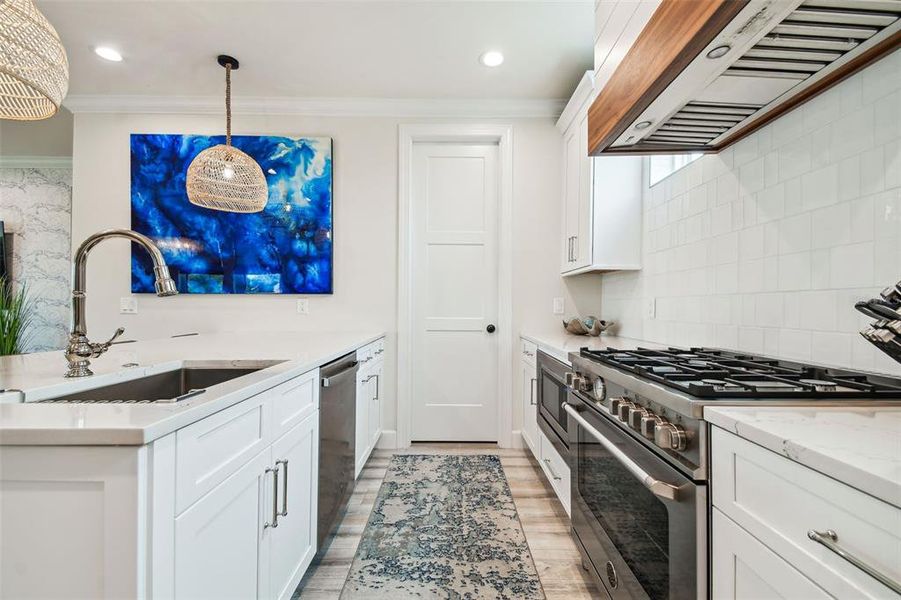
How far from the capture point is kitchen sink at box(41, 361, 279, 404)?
1.29m

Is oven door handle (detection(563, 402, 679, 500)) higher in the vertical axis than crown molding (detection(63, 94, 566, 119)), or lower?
lower

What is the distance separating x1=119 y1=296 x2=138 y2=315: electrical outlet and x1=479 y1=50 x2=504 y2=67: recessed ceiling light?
3.08 meters

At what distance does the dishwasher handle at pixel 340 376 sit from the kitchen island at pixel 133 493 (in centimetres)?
51

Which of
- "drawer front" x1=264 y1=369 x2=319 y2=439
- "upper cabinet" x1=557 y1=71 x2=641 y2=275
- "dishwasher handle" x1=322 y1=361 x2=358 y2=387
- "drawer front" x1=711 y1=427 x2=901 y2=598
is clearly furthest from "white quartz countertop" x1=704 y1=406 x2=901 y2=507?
"upper cabinet" x1=557 y1=71 x2=641 y2=275

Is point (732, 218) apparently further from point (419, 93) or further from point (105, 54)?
point (105, 54)

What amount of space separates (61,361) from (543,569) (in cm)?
195

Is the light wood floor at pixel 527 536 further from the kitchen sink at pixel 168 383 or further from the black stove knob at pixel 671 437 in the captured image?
the black stove knob at pixel 671 437

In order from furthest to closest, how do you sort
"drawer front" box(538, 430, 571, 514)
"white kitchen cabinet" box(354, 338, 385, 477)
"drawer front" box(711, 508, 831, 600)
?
1. "white kitchen cabinet" box(354, 338, 385, 477)
2. "drawer front" box(538, 430, 571, 514)
3. "drawer front" box(711, 508, 831, 600)

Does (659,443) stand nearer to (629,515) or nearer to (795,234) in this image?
(629,515)

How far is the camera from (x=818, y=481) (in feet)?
1.95

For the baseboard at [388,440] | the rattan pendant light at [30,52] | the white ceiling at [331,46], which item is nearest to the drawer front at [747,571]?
the rattan pendant light at [30,52]

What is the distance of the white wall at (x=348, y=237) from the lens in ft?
10.7

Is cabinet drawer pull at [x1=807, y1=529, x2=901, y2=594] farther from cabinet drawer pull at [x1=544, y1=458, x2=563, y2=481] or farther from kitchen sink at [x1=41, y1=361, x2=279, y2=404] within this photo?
cabinet drawer pull at [x1=544, y1=458, x2=563, y2=481]

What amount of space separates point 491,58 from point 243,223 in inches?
83.4
